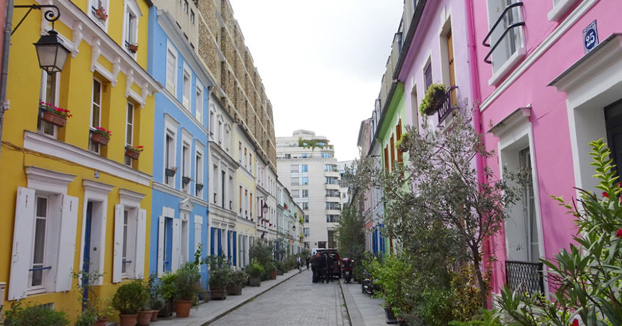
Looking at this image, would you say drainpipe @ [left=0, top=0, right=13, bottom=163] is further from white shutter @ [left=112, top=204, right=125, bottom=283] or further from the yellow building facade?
white shutter @ [left=112, top=204, right=125, bottom=283]

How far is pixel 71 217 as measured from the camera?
970cm

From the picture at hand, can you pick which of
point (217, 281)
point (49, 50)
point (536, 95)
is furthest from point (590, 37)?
point (217, 281)

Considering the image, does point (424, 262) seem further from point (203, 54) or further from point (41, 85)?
point (203, 54)

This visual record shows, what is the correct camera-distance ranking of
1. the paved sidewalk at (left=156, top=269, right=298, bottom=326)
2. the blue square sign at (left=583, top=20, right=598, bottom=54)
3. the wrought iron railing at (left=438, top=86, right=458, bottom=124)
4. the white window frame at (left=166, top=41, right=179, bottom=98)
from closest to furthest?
the blue square sign at (left=583, top=20, right=598, bottom=54)
the wrought iron railing at (left=438, top=86, right=458, bottom=124)
the paved sidewalk at (left=156, top=269, right=298, bottom=326)
the white window frame at (left=166, top=41, right=179, bottom=98)

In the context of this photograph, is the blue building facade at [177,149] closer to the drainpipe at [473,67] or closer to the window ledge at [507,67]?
the drainpipe at [473,67]

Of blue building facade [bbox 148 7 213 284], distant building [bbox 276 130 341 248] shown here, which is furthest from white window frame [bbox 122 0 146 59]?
distant building [bbox 276 130 341 248]

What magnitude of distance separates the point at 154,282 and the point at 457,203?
414 inches

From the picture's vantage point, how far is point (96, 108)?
37.3 feet

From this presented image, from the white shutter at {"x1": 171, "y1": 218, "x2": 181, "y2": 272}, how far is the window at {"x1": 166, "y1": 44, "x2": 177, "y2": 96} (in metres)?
4.52

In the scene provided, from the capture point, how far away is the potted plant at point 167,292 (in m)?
12.9

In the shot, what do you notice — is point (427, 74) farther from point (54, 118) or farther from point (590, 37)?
point (54, 118)

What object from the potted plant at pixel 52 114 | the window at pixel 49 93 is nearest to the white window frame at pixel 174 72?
the window at pixel 49 93

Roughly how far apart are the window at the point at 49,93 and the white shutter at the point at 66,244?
1.34 metres

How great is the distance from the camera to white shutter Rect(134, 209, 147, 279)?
42.3ft
